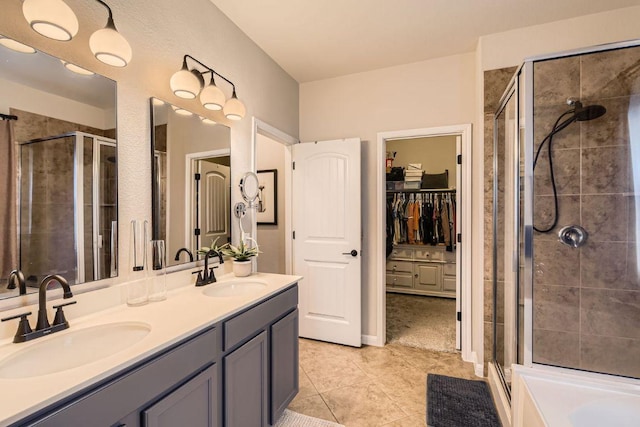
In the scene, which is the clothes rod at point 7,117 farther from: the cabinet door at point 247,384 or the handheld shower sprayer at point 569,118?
the handheld shower sprayer at point 569,118

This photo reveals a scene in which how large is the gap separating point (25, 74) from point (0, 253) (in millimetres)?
670

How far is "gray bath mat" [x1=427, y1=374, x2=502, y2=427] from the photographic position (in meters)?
1.94

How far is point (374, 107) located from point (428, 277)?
2.79 m

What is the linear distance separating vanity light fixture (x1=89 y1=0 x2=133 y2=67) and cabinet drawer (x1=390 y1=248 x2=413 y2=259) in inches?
166

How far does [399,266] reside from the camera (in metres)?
4.78

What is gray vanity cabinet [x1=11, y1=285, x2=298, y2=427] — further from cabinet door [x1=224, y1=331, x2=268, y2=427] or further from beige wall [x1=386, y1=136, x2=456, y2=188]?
beige wall [x1=386, y1=136, x2=456, y2=188]

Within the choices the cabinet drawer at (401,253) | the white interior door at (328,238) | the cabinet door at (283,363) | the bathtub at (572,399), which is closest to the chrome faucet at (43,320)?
the cabinet door at (283,363)

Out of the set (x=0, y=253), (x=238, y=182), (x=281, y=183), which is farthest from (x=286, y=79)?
(x=0, y=253)

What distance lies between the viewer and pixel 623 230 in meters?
1.95

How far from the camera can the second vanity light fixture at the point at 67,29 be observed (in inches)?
42.9

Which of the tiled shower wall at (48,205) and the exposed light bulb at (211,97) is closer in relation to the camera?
the tiled shower wall at (48,205)

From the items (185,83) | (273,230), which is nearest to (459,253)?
(273,230)

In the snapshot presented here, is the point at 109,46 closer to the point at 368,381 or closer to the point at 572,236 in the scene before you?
the point at 368,381

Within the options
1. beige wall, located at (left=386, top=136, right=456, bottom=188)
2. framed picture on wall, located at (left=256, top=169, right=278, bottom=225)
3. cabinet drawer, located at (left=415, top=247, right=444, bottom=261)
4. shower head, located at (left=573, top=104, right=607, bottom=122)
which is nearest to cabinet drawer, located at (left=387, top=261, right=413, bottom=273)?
cabinet drawer, located at (left=415, top=247, right=444, bottom=261)
